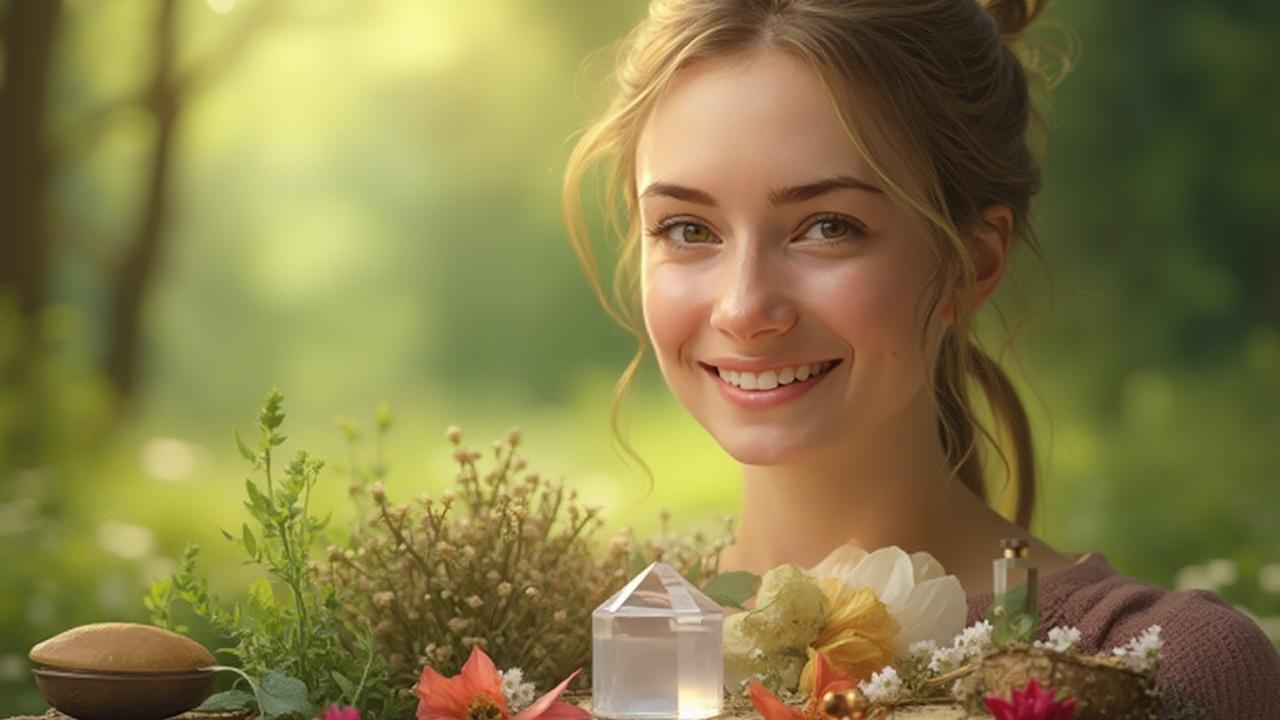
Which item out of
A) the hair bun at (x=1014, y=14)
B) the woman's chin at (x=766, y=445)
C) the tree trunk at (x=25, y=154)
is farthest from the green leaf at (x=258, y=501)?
the tree trunk at (x=25, y=154)

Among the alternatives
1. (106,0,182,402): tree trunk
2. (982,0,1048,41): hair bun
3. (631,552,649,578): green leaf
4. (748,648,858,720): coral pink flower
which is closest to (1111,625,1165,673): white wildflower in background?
(748,648,858,720): coral pink flower

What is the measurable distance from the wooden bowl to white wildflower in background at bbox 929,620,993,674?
0.74 meters

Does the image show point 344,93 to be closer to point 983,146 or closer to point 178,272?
point 178,272

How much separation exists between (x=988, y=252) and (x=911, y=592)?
21.6 inches

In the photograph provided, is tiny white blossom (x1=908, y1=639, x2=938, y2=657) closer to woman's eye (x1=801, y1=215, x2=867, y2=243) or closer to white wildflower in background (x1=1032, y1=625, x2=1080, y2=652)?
white wildflower in background (x1=1032, y1=625, x2=1080, y2=652)

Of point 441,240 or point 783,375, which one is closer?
point 783,375

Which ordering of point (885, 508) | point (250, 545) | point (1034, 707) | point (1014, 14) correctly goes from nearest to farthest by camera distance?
point (1034, 707) < point (250, 545) < point (885, 508) < point (1014, 14)

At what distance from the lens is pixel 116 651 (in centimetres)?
168

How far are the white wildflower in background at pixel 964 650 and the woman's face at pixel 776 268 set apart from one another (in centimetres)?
44

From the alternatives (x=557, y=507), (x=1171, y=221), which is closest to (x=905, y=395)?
(x=557, y=507)

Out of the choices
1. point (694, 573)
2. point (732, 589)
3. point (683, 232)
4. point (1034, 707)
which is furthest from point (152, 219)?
point (1034, 707)

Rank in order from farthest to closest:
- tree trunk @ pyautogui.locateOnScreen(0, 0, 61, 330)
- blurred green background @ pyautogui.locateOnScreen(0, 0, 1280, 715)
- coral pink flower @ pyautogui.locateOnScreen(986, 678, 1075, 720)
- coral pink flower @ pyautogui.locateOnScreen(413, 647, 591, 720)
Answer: blurred green background @ pyautogui.locateOnScreen(0, 0, 1280, 715)
tree trunk @ pyautogui.locateOnScreen(0, 0, 61, 330)
coral pink flower @ pyautogui.locateOnScreen(413, 647, 591, 720)
coral pink flower @ pyautogui.locateOnScreen(986, 678, 1075, 720)

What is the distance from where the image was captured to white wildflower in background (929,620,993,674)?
5.22ft

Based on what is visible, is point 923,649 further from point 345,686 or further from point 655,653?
point 345,686
